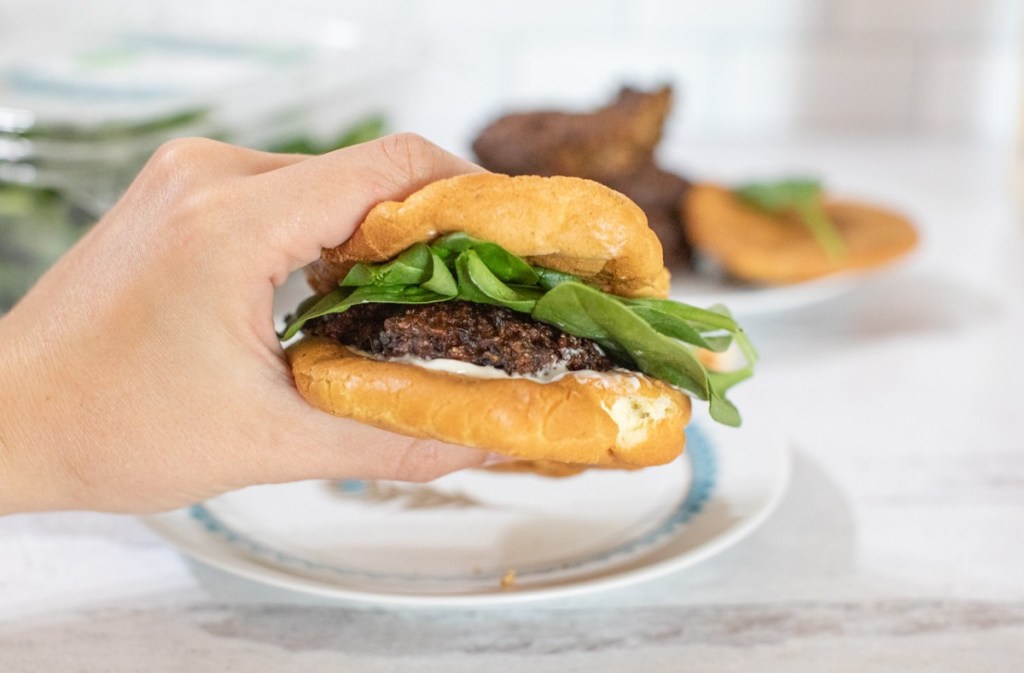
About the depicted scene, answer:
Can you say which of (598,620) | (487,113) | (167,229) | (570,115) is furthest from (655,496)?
(487,113)

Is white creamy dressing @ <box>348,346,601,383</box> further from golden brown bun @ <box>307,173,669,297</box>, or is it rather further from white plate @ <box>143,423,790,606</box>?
white plate @ <box>143,423,790,606</box>

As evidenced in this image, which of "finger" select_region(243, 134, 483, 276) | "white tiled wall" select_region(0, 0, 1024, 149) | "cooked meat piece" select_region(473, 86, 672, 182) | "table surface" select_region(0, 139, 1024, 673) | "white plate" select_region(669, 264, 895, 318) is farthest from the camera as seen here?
"white tiled wall" select_region(0, 0, 1024, 149)

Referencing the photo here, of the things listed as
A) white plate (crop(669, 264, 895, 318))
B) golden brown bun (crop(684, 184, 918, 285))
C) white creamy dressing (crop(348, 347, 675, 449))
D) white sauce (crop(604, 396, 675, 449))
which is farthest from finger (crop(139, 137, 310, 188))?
golden brown bun (crop(684, 184, 918, 285))

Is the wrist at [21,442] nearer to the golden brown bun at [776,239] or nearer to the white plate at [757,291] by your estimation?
the white plate at [757,291]

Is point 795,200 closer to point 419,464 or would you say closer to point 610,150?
point 610,150

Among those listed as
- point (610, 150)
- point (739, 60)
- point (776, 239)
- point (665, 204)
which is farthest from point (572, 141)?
point (739, 60)

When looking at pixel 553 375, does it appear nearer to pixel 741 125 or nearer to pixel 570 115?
pixel 570 115
